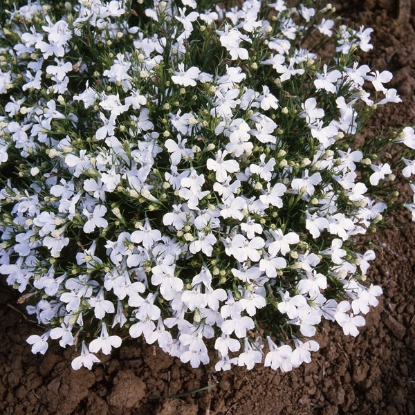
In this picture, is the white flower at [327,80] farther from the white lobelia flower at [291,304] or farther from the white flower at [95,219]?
the white flower at [95,219]

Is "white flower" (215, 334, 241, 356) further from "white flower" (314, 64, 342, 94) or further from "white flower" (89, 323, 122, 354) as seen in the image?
Answer: "white flower" (314, 64, 342, 94)

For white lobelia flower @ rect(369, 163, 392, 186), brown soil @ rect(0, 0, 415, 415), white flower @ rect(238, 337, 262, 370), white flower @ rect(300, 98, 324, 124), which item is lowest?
brown soil @ rect(0, 0, 415, 415)

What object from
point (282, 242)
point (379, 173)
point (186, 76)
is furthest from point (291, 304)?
point (186, 76)

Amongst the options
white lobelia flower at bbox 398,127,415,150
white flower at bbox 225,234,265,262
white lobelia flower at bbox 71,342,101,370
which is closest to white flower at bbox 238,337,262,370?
white flower at bbox 225,234,265,262

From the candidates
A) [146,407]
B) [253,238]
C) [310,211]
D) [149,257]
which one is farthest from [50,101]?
[146,407]

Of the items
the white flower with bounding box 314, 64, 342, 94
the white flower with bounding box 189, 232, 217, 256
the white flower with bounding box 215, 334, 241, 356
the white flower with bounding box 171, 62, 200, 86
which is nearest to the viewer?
the white flower with bounding box 189, 232, 217, 256

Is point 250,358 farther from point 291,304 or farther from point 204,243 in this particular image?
point 204,243
